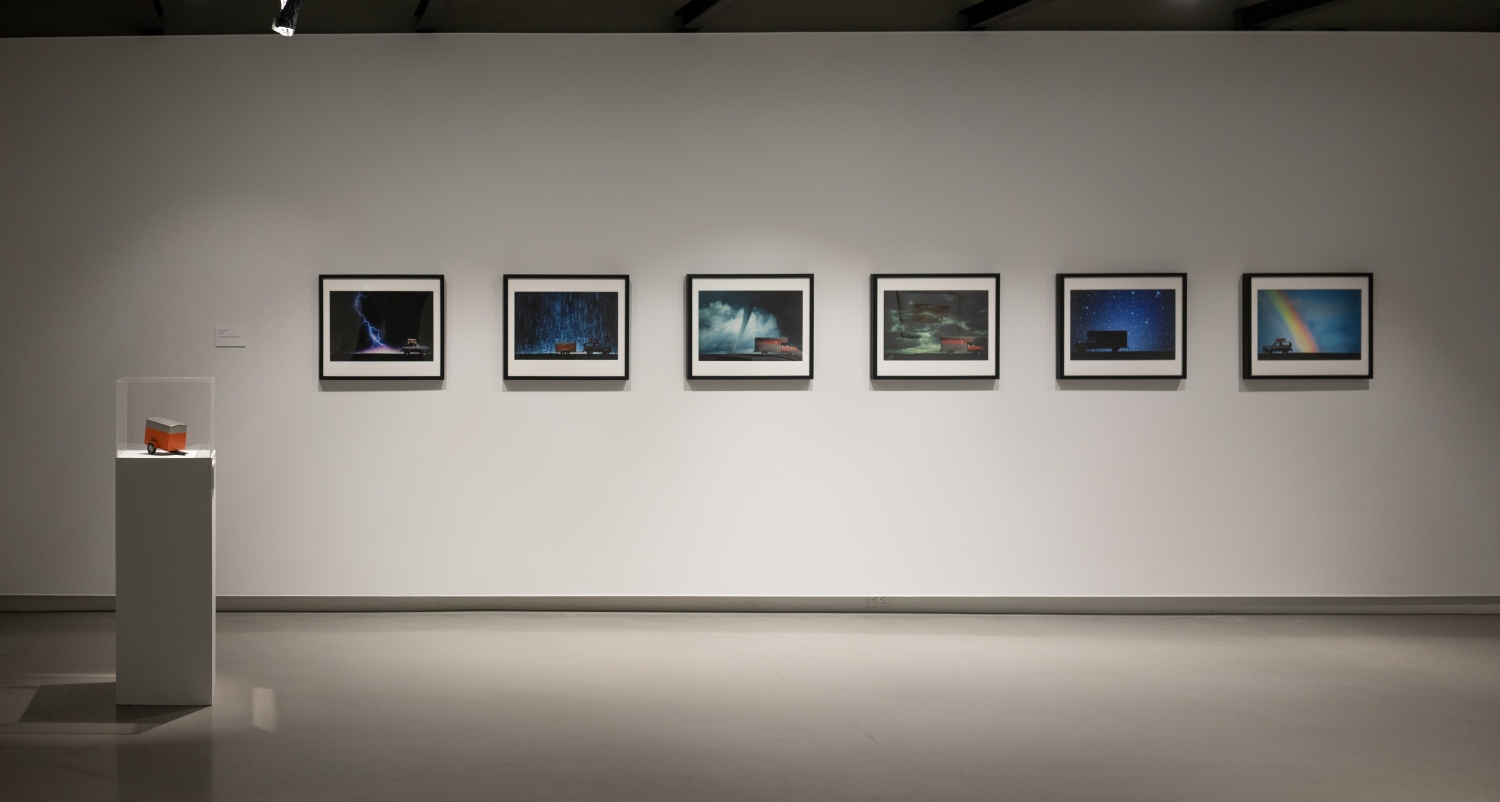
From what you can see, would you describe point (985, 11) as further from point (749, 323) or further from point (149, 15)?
point (149, 15)

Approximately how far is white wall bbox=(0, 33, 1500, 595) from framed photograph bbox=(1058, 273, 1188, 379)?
12 cm

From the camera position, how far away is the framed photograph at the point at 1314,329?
19.5 ft

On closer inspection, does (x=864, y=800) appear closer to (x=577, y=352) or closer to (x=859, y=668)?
(x=859, y=668)

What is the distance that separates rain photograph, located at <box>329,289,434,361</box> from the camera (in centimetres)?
590

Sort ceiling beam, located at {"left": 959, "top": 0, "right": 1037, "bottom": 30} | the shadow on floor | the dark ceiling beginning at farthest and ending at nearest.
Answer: the dark ceiling
ceiling beam, located at {"left": 959, "top": 0, "right": 1037, "bottom": 30}
the shadow on floor

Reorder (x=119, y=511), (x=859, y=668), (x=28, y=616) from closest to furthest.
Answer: (x=119, y=511) < (x=859, y=668) < (x=28, y=616)

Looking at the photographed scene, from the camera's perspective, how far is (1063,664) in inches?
190

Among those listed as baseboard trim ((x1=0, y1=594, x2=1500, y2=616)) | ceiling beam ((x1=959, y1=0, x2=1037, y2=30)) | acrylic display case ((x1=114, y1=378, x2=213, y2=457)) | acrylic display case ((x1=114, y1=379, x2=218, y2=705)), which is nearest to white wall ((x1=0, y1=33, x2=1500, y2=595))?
baseboard trim ((x1=0, y1=594, x2=1500, y2=616))

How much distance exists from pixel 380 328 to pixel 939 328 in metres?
3.46

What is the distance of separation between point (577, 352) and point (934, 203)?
2414 millimetres

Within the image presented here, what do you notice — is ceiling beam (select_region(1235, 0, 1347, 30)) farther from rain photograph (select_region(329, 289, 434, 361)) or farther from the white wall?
rain photograph (select_region(329, 289, 434, 361))

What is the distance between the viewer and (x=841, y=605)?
5945 millimetres

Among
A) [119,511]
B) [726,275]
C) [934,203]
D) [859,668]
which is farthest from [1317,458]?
[119,511]

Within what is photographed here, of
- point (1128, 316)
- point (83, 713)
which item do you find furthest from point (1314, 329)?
point (83, 713)
